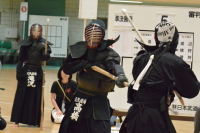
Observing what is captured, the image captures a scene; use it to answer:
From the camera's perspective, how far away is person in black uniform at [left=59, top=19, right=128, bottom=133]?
157 inches

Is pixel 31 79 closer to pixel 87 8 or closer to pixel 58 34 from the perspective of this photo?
pixel 87 8

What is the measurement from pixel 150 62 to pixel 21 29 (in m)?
18.9

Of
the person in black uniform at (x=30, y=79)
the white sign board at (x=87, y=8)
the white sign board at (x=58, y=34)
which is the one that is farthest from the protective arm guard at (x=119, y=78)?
the white sign board at (x=58, y=34)

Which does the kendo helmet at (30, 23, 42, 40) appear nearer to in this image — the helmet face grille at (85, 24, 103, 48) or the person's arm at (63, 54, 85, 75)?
the person's arm at (63, 54, 85, 75)

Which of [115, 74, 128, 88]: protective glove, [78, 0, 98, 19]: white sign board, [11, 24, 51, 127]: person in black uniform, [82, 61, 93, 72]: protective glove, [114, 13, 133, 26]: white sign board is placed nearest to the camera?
[115, 74, 128, 88]: protective glove

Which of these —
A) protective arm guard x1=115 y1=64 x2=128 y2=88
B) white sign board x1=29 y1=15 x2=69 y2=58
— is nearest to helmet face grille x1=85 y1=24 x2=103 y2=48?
protective arm guard x1=115 y1=64 x2=128 y2=88

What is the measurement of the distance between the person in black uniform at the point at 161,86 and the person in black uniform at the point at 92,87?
0.35m

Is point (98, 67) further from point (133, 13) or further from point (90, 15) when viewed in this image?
point (133, 13)

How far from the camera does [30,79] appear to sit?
7.24 metres

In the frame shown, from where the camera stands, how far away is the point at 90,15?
18.5ft

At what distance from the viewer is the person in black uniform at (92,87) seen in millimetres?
3994

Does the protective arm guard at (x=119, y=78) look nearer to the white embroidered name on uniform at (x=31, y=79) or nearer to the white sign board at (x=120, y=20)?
the white sign board at (x=120, y=20)

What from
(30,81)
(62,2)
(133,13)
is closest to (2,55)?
(62,2)

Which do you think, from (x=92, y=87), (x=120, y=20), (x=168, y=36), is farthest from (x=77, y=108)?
(x=120, y=20)
